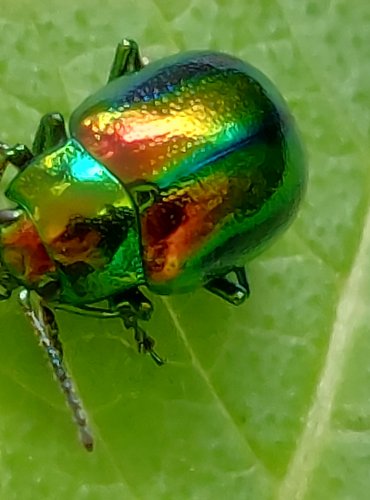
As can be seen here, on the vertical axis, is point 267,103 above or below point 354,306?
above

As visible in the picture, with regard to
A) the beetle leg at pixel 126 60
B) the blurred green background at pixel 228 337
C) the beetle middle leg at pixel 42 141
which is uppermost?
the beetle leg at pixel 126 60

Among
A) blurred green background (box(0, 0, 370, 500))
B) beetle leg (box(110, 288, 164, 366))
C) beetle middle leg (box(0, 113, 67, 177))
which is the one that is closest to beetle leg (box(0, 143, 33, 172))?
beetle middle leg (box(0, 113, 67, 177))

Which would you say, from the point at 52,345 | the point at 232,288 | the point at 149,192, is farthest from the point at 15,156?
the point at 232,288

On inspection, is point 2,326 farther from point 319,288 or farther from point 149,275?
point 319,288

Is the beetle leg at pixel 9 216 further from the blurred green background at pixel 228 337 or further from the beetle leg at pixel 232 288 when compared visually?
the beetle leg at pixel 232 288

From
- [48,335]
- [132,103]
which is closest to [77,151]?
[132,103]

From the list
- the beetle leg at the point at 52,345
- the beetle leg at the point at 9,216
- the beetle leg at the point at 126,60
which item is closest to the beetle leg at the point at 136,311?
the beetle leg at the point at 52,345
